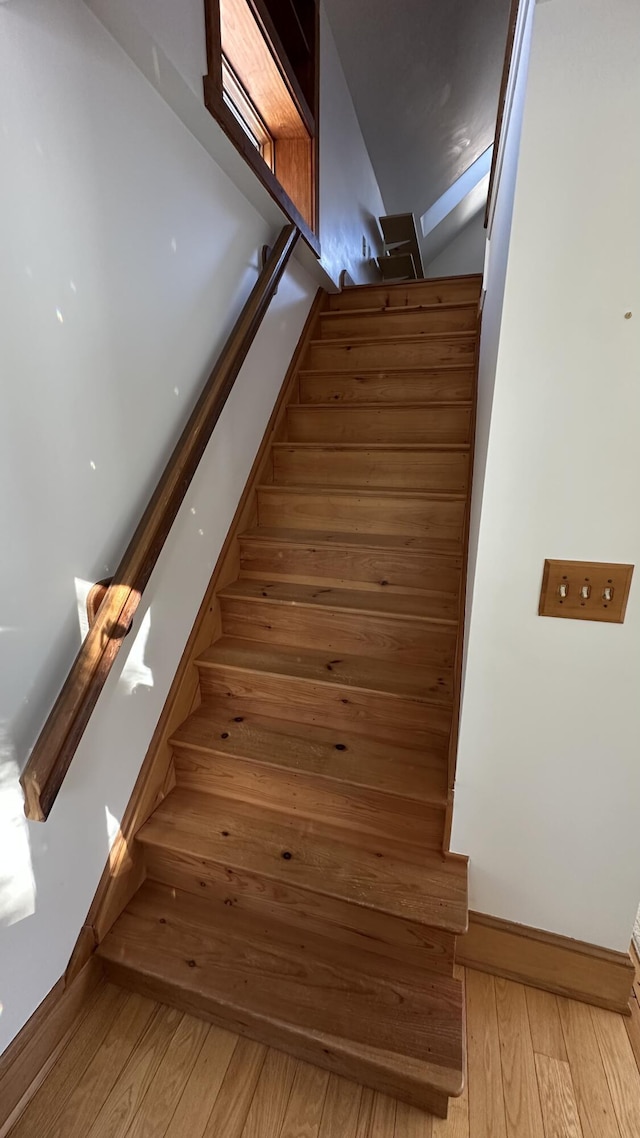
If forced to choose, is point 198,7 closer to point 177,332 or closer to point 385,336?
point 177,332

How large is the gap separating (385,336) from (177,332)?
1.37 m

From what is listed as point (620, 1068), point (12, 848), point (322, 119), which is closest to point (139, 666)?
point (12, 848)

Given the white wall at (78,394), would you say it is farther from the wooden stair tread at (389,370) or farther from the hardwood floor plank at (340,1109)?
the wooden stair tread at (389,370)

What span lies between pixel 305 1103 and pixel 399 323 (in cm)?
285

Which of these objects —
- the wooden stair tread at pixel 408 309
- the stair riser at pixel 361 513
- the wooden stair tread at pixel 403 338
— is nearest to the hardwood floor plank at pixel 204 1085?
the stair riser at pixel 361 513

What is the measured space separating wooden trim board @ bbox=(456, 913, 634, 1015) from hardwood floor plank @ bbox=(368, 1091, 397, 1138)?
35 centimetres

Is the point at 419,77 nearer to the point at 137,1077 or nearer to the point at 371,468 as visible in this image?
the point at 371,468

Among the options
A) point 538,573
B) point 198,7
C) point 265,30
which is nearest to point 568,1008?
point 538,573

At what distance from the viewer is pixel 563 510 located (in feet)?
3.05

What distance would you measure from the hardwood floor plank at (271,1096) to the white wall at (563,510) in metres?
0.56

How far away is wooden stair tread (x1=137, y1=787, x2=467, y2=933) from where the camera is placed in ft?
3.83

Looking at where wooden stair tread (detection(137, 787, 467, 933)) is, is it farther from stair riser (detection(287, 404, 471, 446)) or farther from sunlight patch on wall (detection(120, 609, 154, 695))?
stair riser (detection(287, 404, 471, 446))

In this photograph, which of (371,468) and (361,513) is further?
(371,468)

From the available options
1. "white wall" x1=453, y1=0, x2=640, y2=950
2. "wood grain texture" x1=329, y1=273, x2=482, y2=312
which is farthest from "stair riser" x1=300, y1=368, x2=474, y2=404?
"white wall" x1=453, y1=0, x2=640, y2=950
